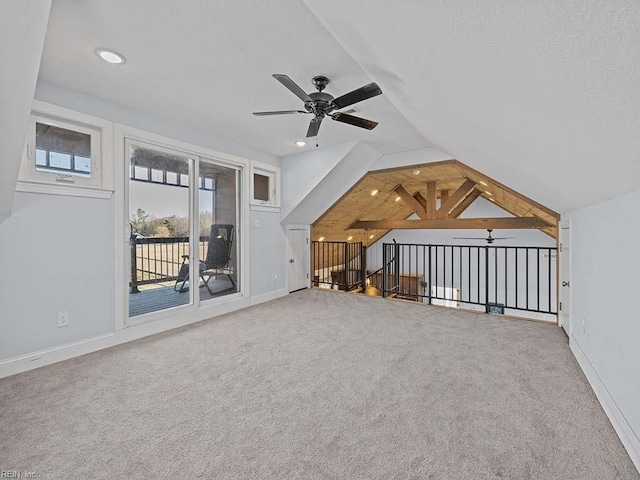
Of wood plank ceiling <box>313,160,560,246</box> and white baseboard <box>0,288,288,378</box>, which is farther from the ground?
wood plank ceiling <box>313,160,560,246</box>

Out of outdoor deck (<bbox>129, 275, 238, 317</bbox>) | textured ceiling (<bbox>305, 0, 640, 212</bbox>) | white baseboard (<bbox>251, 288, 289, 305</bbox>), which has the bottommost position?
white baseboard (<bbox>251, 288, 289, 305</bbox>)

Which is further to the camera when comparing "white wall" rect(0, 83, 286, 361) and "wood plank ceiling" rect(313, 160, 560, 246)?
"wood plank ceiling" rect(313, 160, 560, 246)

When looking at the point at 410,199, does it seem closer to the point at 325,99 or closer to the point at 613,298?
the point at 325,99

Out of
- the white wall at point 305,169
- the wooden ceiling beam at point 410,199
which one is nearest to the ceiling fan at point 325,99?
the white wall at point 305,169

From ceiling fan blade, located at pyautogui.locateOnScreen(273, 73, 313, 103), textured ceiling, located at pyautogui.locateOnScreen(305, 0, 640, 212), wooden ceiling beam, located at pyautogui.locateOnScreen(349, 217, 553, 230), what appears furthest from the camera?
wooden ceiling beam, located at pyautogui.locateOnScreen(349, 217, 553, 230)

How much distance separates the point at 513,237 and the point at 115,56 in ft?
28.0

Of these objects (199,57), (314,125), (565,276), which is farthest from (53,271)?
(565,276)

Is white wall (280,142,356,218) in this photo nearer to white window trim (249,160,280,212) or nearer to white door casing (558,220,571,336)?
white window trim (249,160,280,212)

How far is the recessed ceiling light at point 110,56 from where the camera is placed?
1.99 m

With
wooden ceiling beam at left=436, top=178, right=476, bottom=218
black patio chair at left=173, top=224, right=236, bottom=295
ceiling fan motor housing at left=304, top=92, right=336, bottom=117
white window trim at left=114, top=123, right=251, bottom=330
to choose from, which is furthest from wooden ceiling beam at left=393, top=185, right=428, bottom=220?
ceiling fan motor housing at left=304, top=92, right=336, bottom=117

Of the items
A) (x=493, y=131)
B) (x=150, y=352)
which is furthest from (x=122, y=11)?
(x=150, y=352)

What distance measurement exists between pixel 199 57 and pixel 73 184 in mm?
1627

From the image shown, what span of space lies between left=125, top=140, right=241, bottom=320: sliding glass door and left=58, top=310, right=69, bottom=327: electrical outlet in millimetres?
536

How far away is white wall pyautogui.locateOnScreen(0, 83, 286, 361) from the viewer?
2.27 metres
